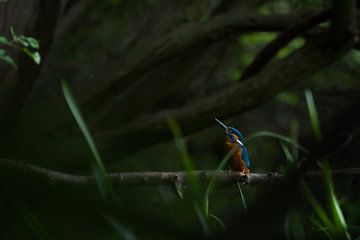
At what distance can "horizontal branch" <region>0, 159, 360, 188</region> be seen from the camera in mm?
1186

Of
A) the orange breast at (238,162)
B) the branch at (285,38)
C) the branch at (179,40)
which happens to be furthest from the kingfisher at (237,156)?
the branch at (179,40)

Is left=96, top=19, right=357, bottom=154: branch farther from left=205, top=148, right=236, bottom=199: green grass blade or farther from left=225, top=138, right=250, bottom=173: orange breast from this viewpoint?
left=205, top=148, right=236, bottom=199: green grass blade

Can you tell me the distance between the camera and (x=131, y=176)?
196 cm

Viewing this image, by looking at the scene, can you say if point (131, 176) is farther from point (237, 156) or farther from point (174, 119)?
point (174, 119)

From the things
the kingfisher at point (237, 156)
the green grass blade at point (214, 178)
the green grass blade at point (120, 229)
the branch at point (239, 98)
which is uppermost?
the green grass blade at point (120, 229)

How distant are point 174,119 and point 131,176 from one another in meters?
2.89

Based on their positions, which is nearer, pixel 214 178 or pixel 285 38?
pixel 214 178

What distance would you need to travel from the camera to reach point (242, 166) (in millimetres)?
3324

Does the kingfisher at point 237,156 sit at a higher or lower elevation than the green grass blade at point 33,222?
lower

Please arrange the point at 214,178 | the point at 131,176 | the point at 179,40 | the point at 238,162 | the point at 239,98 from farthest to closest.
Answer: the point at 179,40 < the point at 239,98 < the point at 238,162 < the point at 131,176 < the point at 214,178

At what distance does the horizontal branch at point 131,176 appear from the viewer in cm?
119

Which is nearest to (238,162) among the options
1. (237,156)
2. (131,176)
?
(237,156)

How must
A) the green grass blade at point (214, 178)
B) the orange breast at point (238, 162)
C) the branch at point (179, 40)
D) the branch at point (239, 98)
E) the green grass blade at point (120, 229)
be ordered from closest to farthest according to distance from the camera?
the green grass blade at point (120, 229), the green grass blade at point (214, 178), the orange breast at point (238, 162), the branch at point (239, 98), the branch at point (179, 40)

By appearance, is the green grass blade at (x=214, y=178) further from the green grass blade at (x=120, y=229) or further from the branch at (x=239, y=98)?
the branch at (x=239, y=98)
